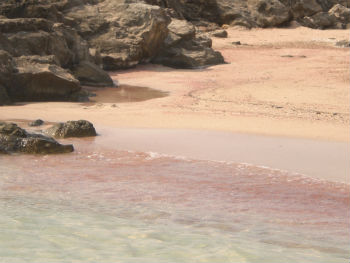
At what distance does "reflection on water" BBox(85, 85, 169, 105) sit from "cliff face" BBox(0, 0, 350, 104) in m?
0.40

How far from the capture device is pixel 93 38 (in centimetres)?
1558

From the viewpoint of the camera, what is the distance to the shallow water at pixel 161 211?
349cm

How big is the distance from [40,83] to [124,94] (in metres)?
1.77

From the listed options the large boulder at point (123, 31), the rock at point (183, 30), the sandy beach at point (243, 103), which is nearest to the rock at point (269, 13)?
the sandy beach at point (243, 103)

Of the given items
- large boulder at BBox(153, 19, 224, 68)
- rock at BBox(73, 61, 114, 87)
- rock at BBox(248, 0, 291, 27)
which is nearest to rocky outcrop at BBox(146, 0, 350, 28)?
rock at BBox(248, 0, 291, 27)

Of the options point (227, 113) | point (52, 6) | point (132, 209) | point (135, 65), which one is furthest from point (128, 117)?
point (135, 65)

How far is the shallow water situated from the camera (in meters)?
3.49

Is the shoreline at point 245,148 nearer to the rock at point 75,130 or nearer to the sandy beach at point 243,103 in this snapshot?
the sandy beach at point 243,103

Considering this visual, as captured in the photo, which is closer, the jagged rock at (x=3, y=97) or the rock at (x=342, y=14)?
the jagged rock at (x=3, y=97)

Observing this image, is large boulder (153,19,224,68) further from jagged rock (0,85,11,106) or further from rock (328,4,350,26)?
rock (328,4,350,26)

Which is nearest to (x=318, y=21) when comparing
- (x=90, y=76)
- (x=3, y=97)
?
(x=90, y=76)

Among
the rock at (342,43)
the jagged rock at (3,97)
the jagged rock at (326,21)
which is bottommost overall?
the jagged rock at (3,97)

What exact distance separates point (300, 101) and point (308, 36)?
39.3 feet

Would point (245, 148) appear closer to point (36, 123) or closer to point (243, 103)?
point (36, 123)
